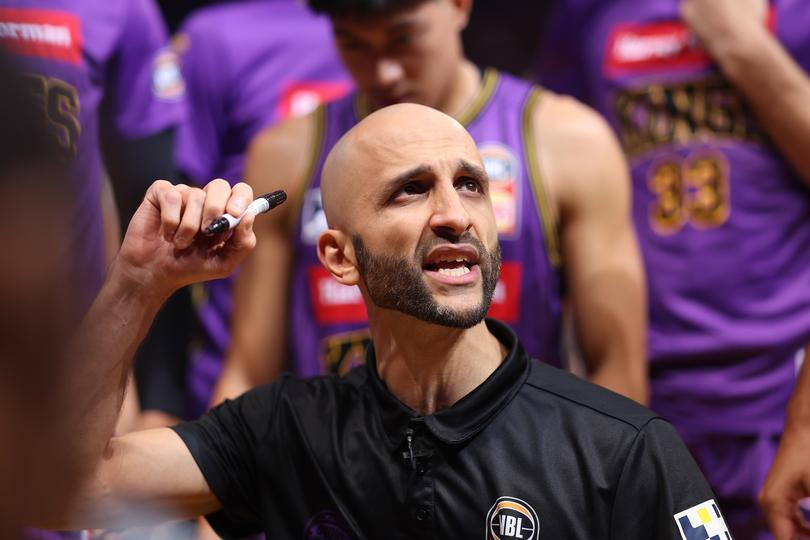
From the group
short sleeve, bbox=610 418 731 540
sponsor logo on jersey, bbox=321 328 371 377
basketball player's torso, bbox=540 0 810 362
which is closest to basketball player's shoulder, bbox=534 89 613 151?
basketball player's torso, bbox=540 0 810 362

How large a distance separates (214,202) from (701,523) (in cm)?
89

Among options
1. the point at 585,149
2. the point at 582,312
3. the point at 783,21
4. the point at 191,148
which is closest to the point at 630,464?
Answer: the point at 582,312

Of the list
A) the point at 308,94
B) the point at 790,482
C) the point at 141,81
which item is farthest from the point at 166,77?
the point at 790,482

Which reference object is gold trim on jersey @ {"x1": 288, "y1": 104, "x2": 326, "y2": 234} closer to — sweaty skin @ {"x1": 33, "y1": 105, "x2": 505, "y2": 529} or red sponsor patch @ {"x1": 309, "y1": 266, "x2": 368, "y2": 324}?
red sponsor patch @ {"x1": 309, "y1": 266, "x2": 368, "y2": 324}

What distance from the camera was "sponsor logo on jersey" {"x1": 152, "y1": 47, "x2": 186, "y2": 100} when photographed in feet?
11.4

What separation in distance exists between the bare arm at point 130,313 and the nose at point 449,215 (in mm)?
303

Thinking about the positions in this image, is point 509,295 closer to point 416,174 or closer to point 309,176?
point 309,176

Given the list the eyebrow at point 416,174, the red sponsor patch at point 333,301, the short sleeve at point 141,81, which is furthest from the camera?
the short sleeve at point 141,81

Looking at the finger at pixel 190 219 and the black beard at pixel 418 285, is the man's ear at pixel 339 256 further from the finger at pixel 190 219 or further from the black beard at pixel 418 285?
the finger at pixel 190 219

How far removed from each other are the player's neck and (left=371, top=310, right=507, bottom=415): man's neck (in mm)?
962

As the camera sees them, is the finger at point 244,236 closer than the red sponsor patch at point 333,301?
Yes

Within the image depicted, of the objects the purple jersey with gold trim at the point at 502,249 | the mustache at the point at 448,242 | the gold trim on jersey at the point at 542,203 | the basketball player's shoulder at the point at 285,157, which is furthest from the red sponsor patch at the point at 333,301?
the mustache at the point at 448,242

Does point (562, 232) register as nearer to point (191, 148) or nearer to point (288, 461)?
point (288, 461)

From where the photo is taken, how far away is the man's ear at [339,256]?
2.04 metres
